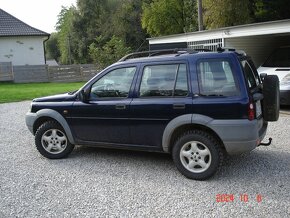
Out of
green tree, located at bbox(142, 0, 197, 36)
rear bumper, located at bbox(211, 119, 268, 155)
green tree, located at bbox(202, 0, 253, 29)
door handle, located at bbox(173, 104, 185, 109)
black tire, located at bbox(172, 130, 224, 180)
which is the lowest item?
black tire, located at bbox(172, 130, 224, 180)

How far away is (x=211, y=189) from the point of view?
4.58m

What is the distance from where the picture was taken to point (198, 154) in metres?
4.91

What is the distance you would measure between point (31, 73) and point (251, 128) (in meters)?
26.9

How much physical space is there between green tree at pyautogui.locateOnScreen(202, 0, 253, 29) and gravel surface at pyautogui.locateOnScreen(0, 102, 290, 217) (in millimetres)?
20162

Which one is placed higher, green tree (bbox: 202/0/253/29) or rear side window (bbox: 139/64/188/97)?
green tree (bbox: 202/0/253/29)

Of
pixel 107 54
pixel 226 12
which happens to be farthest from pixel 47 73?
pixel 226 12

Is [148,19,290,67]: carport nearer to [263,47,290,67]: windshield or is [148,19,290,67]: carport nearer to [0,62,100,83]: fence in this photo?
[263,47,290,67]: windshield

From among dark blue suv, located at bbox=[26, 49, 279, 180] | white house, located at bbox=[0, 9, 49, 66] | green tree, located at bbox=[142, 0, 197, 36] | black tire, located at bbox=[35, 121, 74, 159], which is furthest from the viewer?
green tree, located at bbox=[142, 0, 197, 36]

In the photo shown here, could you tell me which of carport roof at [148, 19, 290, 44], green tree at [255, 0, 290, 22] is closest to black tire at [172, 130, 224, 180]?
carport roof at [148, 19, 290, 44]

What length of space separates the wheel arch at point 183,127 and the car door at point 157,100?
8cm

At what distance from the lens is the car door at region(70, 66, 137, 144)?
5427 millimetres

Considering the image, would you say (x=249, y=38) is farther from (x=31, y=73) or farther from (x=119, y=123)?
(x=31, y=73)

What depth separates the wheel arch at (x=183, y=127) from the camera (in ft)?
15.7

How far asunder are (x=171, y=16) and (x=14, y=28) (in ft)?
51.3
